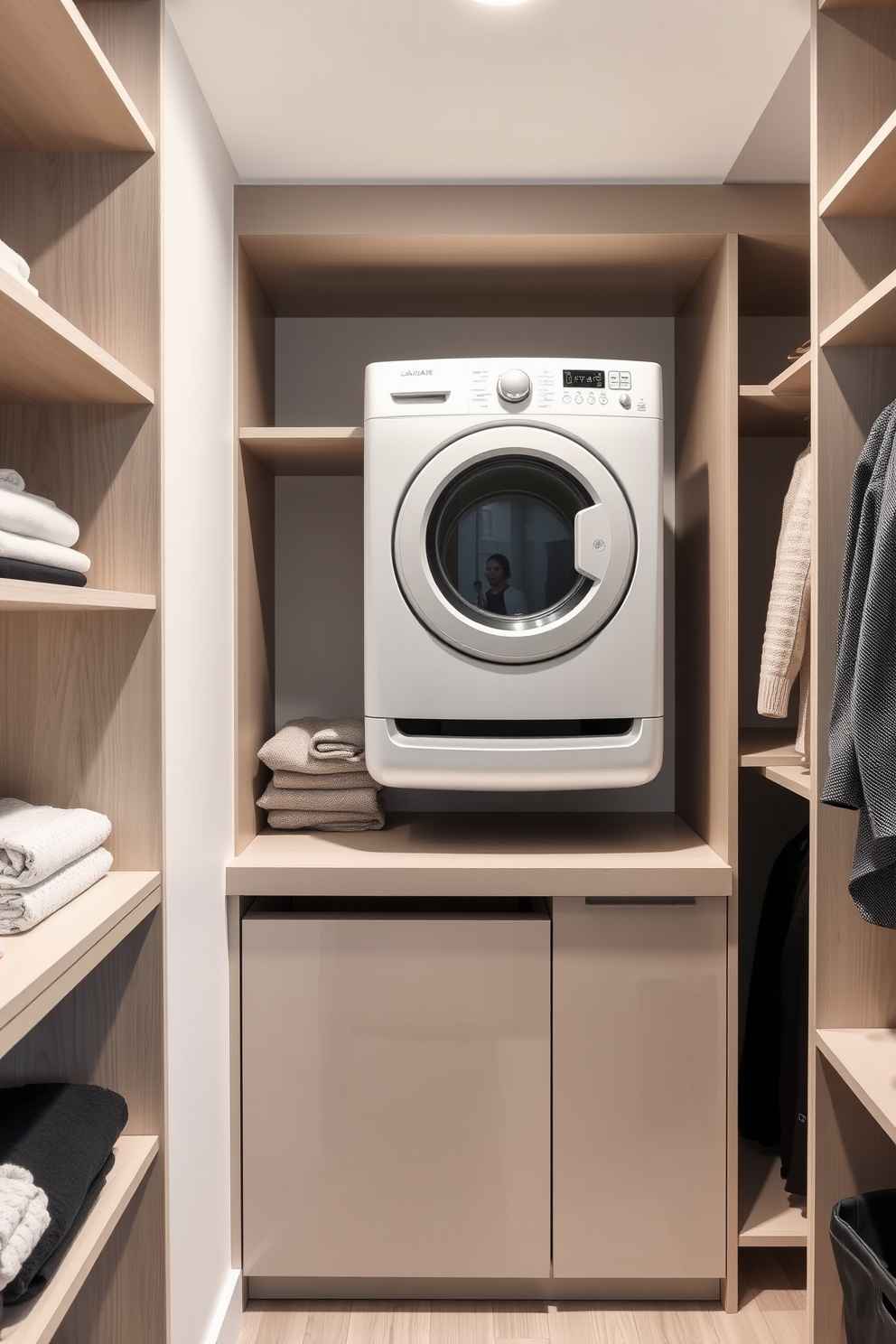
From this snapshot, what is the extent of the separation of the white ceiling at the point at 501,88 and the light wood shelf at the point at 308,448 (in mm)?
466

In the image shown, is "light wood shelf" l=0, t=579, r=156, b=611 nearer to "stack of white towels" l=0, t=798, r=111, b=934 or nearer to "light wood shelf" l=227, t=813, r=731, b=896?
"stack of white towels" l=0, t=798, r=111, b=934

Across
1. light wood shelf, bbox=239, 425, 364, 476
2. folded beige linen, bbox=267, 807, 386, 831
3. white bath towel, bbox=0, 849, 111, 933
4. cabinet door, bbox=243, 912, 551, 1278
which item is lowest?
cabinet door, bbox=243, 912, 551, 1278

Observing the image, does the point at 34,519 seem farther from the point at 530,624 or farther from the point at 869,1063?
the point at 869,1063

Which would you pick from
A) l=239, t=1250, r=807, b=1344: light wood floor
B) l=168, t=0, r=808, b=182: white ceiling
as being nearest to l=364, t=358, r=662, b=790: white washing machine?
l=168, t=0, r=808, b=182: white ceiling

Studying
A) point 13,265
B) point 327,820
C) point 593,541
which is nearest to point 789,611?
point 593,541

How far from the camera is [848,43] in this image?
52.4 inches

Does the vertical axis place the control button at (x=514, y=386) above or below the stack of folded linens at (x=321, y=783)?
above

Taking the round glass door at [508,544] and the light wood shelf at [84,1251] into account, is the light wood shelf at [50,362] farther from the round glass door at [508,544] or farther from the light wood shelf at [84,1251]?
the light wood shelf at [84,1251]

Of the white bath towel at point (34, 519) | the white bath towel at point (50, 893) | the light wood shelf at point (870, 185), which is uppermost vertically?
the light wood shelf at point (870, 185)

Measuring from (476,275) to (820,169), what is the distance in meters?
0.79

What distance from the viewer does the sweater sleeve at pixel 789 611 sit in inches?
61.2

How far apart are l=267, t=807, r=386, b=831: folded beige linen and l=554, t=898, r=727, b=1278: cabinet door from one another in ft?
1.48

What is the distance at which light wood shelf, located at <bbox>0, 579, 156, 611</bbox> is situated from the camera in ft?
2.87

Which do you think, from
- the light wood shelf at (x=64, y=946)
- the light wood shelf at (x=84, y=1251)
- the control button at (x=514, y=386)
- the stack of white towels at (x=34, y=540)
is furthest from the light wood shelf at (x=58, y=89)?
the light wood shelf at (x=84, y=1251)
